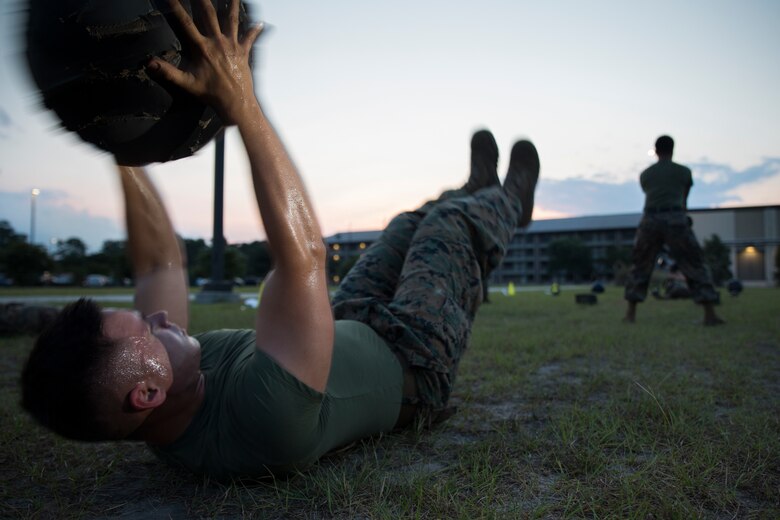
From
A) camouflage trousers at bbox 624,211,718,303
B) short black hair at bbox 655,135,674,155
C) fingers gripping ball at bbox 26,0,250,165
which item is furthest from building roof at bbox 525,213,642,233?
fingers gripping ball at bbox 26,0,250,165

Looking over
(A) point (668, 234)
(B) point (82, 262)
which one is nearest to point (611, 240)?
(B) point (82, 262)

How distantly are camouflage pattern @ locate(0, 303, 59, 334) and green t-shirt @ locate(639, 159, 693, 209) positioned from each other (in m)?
7.38

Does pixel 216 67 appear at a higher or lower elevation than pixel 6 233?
lower

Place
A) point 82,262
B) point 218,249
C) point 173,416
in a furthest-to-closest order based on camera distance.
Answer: point 82,262 < point 218,249 < point 173,416

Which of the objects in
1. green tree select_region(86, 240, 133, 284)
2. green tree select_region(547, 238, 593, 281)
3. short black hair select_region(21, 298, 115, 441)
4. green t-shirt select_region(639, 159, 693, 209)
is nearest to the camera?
short black hair select_region(21, 298, 115, 441)

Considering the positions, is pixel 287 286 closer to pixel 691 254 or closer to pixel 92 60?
pixel 92 60

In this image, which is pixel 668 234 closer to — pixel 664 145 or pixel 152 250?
pixel 664 145

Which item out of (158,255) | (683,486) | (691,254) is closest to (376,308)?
(158,255)

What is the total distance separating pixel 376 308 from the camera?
215cm

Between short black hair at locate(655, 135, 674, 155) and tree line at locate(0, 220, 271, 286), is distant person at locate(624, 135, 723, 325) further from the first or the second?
tree line at locate(0, 220, 271, 286)

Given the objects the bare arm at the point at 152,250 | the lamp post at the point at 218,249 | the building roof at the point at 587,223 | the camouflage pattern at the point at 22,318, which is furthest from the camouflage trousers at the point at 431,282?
the building roof at the point at 587,223

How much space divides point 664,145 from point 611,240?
8107 cm

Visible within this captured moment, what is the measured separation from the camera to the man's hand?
1335mm

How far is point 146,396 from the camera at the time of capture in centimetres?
138
